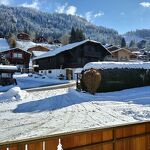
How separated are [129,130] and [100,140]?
0.69 metres

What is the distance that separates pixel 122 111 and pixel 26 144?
47.6ft

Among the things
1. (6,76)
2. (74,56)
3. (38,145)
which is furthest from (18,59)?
(38,145)

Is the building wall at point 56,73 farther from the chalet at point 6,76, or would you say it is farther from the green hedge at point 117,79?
the green hedge at point 117,79

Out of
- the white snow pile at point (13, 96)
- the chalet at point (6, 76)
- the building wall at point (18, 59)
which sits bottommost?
the white snow pile at point (13, 96)

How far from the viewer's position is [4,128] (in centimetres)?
1480

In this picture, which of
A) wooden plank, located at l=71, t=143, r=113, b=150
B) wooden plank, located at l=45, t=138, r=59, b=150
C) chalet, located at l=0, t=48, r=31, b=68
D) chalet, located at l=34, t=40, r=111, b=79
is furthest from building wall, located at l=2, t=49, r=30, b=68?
wooden plank, located at l=45, t=138, r=59, b=150

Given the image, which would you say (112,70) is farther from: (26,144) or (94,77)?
(26,144)

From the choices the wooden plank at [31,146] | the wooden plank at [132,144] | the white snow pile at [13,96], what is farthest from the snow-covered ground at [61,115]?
the wooden plank at [31,146]

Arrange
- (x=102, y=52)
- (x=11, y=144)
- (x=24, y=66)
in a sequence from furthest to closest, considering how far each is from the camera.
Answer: (x=24, y=66), (x=102, y=52), (x=11, y=144)

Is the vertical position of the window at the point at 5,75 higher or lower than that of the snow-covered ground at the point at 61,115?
higher

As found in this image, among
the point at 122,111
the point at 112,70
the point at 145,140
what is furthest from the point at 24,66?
the point at 145,140

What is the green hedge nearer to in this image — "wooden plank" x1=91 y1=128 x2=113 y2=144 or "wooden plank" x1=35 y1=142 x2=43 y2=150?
"wooden plank" x1=91 y1=128 x2=113 y2=144

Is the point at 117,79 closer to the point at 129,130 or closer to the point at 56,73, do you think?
the point at 129,130

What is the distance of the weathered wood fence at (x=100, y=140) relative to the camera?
489cm
